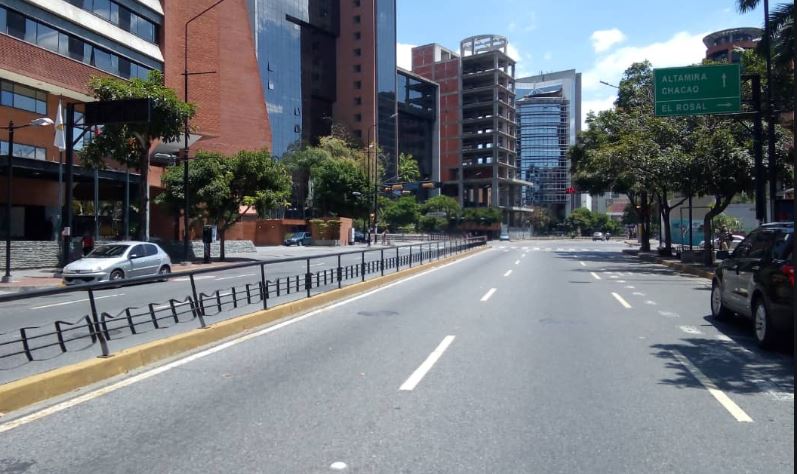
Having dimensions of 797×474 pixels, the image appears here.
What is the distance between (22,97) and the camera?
3253 cm

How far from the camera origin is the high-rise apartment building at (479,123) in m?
117

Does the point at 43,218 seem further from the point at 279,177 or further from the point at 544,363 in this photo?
the point at 544,363

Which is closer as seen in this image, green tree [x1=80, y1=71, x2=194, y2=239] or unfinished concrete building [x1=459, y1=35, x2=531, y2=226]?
green tree [x1=80, y1=71, x2=194, y2=239]

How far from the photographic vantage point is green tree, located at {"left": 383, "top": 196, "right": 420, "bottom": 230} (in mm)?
94625

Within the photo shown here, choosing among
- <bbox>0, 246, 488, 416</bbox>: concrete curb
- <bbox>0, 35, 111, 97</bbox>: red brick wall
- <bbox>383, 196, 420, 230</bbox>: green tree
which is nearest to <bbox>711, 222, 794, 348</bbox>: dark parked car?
<bbox>0, 246, 488, 416</bbox>: concrete curb

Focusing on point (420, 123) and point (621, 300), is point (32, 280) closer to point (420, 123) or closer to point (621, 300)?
point (621, 300)

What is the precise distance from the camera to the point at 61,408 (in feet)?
20.8

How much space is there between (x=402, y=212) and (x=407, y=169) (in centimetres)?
1358

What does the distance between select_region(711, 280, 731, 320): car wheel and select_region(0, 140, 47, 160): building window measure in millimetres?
30963

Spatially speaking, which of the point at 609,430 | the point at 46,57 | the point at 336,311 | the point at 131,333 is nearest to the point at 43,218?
the point at 46,57

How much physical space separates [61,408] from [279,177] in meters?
29.8

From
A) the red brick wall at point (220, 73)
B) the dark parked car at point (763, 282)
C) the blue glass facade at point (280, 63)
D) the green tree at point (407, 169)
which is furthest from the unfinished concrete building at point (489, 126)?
the dark parked car at point (763, 282)

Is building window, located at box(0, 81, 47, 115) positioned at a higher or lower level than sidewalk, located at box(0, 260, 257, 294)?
higher

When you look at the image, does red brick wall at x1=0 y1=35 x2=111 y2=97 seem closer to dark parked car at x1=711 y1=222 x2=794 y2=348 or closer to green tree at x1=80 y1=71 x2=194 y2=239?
green tree at x1=80 y1=71 x2=194 y2=239
